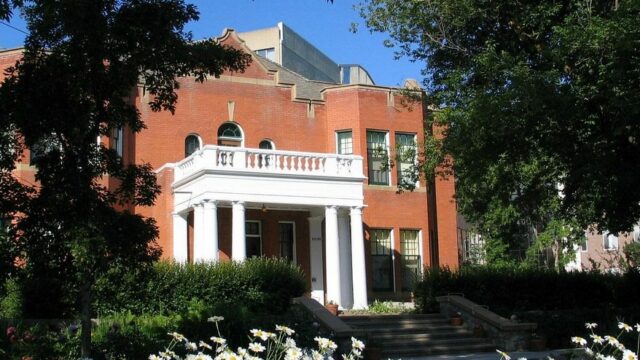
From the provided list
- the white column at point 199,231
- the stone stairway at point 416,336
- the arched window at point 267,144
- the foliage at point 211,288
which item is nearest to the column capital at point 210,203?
the white column at point 199,231

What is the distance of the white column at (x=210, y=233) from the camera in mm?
23516

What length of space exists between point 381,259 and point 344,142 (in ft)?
16.1

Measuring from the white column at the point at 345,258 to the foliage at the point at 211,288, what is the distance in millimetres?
6356

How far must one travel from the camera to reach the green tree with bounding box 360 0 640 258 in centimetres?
1567

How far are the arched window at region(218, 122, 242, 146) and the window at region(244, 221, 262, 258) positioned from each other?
3.49 meters

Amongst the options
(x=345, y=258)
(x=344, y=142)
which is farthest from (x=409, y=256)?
(x=344, y=142)

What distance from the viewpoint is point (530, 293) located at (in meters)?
22.9

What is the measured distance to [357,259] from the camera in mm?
26031

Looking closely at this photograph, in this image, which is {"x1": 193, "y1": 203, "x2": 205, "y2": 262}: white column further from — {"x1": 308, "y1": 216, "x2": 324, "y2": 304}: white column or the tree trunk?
the tree trunk

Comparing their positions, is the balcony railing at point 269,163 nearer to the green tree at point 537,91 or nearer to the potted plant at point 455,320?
the green tree at point 537,91

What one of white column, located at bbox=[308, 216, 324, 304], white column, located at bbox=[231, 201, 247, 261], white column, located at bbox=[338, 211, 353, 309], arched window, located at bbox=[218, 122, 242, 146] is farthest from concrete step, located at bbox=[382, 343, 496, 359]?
arched window, located at bbox=[218, 122, 242, 146]

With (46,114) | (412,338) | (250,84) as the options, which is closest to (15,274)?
(46,114)

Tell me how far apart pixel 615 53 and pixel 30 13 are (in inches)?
421

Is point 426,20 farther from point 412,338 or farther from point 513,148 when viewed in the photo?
point 412,338
